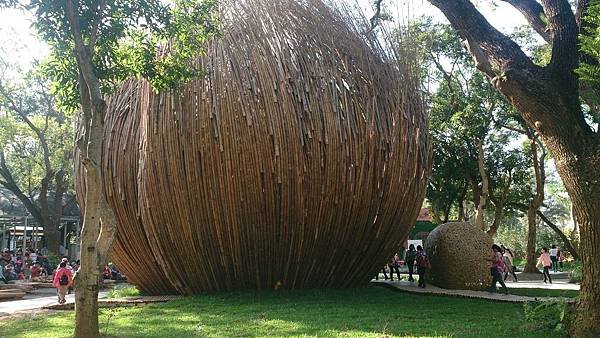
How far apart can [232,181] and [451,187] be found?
1820 centimetres

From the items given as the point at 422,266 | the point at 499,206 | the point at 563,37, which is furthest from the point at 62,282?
the point at 499,206

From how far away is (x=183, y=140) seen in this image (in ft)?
37.4

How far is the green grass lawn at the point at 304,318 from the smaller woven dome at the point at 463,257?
2.17 meters

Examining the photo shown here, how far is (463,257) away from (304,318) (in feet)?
20.8

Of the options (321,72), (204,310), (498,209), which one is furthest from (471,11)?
(498,209)

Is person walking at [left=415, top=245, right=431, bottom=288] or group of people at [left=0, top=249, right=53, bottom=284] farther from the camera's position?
group of people at [left=0, top=249, right=53, bottom=284]

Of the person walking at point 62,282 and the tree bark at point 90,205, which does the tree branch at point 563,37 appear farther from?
the person walking at point 62,282

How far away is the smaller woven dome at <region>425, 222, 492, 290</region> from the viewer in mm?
14766

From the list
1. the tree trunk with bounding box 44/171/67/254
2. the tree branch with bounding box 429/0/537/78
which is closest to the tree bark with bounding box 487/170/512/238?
the tree branch with bounding box 429/0/537/78

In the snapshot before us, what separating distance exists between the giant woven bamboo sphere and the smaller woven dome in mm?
2295

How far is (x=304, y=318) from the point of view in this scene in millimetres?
9680

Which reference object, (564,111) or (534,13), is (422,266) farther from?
(564,111)

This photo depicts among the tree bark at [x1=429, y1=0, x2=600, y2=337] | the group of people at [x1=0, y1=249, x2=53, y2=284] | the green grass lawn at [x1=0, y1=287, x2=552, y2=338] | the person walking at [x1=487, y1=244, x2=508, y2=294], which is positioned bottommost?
the green grass lawn at [x1=0, y1=287, x2=552, y2=338]

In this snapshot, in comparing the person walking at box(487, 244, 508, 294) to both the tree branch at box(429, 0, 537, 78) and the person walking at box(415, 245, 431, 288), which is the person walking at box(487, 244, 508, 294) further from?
the tree branch at box(429, 0, 537, 78)
